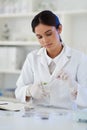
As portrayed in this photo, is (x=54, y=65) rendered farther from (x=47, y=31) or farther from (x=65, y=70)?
(x=47, y=31)

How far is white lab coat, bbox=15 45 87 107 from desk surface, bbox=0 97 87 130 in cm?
26

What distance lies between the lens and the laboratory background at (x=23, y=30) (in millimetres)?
3174

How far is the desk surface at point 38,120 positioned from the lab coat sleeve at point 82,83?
0.54 feet

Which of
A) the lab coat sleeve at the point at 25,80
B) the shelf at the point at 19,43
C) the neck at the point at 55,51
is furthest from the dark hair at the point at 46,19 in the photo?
the shelf at the point at 19,43

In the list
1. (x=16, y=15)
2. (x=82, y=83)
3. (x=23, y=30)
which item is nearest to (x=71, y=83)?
(x=82, y=83)

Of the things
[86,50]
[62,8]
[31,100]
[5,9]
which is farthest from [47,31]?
[5,9]

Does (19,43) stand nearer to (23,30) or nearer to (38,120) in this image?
(23,30)

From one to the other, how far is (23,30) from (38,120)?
2348 mm

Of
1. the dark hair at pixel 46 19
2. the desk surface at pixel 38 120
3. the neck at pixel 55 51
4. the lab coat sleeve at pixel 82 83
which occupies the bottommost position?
the desk surface at pixel 38 120

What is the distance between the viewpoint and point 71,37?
3234mm

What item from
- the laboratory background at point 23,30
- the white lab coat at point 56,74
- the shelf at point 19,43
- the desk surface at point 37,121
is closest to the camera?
the desk surface at point 37,121

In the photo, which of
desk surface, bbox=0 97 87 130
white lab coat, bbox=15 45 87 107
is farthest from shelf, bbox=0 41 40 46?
desk surface, bbox=0 97 87 130

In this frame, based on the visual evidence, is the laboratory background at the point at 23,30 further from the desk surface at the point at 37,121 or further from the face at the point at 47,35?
the desk surface at the point at 37,121

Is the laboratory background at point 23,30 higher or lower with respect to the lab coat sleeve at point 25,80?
higher
